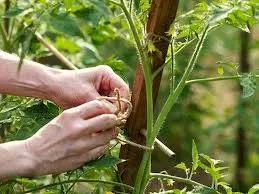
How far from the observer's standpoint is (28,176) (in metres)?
0.89

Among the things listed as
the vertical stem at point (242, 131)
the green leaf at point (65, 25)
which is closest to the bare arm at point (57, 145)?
the green leaf at point (65, 25)

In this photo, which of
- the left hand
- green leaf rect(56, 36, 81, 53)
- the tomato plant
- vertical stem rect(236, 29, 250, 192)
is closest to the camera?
the tomato plant

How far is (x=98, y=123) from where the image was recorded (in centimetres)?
88

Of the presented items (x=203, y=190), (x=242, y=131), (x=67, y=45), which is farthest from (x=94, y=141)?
(x=242, y=131)

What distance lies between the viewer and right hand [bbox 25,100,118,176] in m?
0.87

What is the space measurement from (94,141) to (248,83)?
0.69 feet

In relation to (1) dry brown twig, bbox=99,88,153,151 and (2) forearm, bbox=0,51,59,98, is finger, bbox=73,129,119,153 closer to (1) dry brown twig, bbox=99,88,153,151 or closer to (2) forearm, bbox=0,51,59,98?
(1) dry brown twig, bbox=99,88,153,151


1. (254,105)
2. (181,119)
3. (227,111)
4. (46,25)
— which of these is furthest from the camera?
(181,119)

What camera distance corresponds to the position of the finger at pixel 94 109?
0.88 m

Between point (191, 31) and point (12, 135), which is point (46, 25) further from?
point (191, 31)

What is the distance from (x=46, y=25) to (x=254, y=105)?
1.01 meters

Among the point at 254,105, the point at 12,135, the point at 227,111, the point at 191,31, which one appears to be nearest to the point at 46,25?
the point at 12,135

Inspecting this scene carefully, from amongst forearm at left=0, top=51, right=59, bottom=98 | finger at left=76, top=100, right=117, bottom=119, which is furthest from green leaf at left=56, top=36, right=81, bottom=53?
finger at left=76, top=100, right=117, bottom=119

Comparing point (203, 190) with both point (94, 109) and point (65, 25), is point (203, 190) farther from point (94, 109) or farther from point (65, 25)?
point (65, 25)
